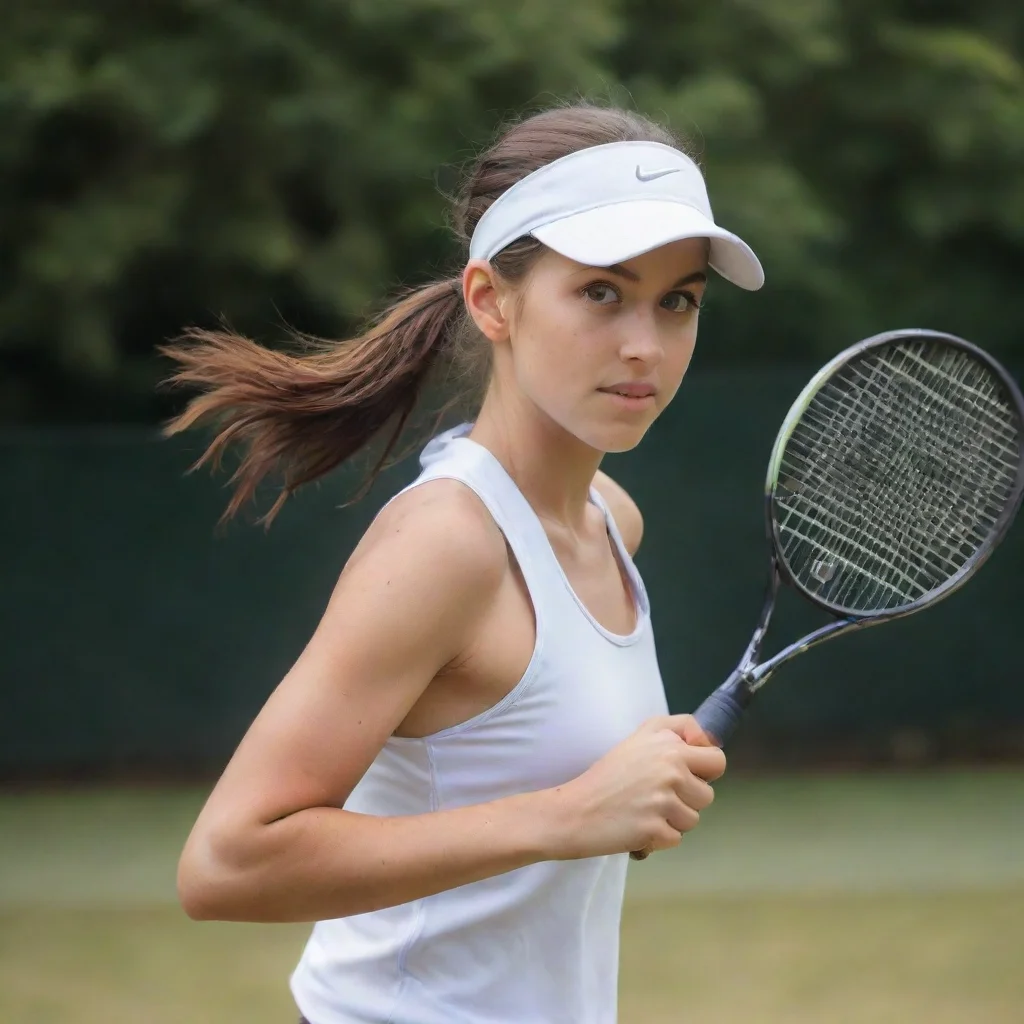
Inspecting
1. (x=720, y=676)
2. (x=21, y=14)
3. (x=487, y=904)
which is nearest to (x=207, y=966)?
(x=720, y=676)

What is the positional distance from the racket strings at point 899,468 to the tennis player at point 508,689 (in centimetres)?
41

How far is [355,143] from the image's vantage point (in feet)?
20.6

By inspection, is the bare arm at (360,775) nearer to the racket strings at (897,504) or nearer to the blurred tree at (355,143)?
the racket strings at (897,504)

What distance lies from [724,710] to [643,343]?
51 cm

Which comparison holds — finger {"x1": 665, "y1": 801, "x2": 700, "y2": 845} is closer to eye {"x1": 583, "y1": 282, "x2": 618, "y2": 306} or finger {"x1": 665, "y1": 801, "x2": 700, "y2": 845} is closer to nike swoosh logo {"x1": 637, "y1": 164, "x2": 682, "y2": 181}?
eye {"x1": 583, "y1": 282, "x2": 618, "y2": 306}

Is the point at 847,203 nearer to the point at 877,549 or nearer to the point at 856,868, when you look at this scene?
the point at 856,868

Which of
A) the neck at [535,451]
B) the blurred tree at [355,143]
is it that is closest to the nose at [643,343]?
the neck at [535,451]

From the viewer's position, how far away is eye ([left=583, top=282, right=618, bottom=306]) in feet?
5.91

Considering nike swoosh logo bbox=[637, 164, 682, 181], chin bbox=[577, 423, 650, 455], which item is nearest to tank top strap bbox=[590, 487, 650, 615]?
chin bbox=[577, 423, 650, 455]

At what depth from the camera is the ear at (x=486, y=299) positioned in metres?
1.89

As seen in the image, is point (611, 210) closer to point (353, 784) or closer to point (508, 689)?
point (508, 689)

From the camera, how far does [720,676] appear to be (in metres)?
6.51

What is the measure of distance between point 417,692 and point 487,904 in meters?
0.29

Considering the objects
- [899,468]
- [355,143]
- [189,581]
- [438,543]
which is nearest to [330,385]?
[438,543]
